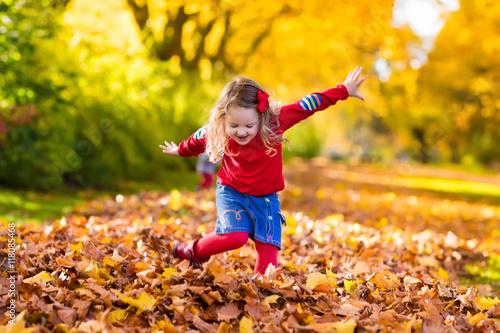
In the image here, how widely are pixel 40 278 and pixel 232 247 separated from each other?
112 centimetres

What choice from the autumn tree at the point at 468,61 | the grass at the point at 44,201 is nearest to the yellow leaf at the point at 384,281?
the grass at the point at 44,201

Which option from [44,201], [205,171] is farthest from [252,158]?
[205,171]

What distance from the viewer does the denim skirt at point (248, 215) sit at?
3.26 meters

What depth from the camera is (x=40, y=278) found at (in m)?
2.94

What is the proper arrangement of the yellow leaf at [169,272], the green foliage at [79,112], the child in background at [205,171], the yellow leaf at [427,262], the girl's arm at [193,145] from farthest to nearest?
the child in background at [205,171]
the green foliage at [79,112]
the yellow leaf at [427,262]
the girl's arm at [193,145]
the yellow leaf at [169,272]

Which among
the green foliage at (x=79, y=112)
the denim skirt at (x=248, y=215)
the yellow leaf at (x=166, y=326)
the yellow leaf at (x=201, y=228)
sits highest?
the green foliage at (x=79, y=112)

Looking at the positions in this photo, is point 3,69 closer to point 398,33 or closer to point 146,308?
point 146,308

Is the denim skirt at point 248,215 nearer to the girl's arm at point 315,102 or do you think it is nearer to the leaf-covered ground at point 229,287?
the leaf-covered ground at point 229,287

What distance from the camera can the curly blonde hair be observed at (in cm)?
312

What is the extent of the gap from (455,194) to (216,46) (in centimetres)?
803

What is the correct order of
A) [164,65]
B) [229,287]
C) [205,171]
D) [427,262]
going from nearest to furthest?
[229,287] < [427,262] < [205,171] < [164,65]

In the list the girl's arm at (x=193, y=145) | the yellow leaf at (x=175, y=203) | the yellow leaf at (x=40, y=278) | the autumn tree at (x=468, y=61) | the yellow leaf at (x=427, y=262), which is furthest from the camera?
the autumn tree at (x=468, y=61)

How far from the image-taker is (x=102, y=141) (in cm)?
905

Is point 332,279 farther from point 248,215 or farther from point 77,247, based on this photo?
point 77,247
